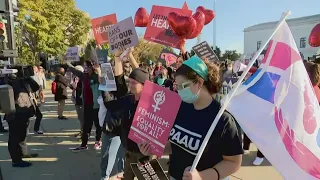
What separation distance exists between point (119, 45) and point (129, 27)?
275 millimetres

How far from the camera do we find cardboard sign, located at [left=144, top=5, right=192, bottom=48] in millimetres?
5141

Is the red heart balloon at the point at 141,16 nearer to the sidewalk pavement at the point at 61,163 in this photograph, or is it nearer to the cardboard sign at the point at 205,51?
the cardboard sign at the point at 205,51

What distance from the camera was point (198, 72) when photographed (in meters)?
2.00

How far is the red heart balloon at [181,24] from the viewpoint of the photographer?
4977 millimetres

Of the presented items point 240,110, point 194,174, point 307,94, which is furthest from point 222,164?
point 307,94

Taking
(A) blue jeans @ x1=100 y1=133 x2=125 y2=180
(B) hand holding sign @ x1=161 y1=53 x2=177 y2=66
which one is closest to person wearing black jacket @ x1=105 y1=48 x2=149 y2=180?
(A) blue jeans @ x1=100 y1=133 x2=125 y2=180

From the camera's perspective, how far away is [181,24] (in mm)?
4969

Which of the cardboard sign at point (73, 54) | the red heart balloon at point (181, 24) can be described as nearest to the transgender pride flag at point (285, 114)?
the red heart balloon at point (181, 24)

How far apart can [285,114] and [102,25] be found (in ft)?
12.8

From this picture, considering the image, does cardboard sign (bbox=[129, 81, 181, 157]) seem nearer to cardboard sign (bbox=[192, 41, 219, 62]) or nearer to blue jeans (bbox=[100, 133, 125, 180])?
blue jeans (bbox=[100, 133, 125, 180])

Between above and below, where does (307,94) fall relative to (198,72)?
below

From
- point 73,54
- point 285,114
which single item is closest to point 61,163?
point 73,54

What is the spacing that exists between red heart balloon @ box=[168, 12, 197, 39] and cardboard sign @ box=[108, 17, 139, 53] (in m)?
1.26

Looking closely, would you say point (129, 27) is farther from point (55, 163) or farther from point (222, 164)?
point (55, 163)
